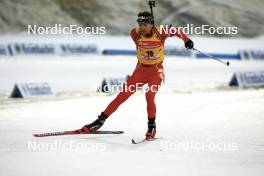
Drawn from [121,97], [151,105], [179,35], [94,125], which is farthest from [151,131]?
[179,35]

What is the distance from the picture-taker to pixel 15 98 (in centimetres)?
1352

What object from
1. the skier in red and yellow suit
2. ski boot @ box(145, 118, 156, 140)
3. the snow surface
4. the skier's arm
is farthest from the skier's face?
the snow surface

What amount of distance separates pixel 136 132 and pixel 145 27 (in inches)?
71.9

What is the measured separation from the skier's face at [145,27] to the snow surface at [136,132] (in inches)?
63.8

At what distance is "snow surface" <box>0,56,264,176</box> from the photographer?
6570 millimetres

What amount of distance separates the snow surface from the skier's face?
5.32ft

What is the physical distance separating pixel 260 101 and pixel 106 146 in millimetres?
6637

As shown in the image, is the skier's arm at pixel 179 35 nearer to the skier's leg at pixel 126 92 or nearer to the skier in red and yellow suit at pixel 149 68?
the skier in red and yellow suit at pixel 149 68

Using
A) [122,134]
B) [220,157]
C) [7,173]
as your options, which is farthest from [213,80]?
[7,173]

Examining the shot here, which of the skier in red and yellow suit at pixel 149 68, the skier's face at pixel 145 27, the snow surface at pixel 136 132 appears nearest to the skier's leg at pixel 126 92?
the skier in red and yellow suit at pixel 149 68

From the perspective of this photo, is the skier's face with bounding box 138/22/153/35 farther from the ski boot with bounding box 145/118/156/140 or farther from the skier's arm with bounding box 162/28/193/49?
the ski boot with bounding box 145/118/156/140

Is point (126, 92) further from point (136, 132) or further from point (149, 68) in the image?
point (136, 132)

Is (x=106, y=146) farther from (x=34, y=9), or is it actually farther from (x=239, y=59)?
(x=34, y=9)

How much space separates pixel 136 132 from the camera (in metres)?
9.20
